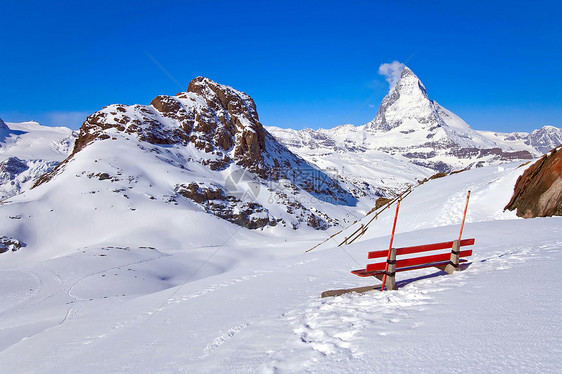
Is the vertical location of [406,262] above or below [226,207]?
above

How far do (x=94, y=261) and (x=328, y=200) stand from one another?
88.9 m

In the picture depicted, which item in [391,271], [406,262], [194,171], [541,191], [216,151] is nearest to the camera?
[391,271]

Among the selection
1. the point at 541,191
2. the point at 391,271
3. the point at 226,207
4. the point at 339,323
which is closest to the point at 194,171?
the point at 226,207

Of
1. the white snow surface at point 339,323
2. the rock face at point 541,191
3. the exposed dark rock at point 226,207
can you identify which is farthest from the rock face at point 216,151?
the rock face at point 541,191

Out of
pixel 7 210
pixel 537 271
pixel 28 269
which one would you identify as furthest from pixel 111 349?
pixel 7 210

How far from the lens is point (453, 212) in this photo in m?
21.6

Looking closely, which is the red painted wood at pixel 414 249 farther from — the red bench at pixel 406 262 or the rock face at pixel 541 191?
the rock face at pixel 541 191

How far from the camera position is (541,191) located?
1781 centimetres

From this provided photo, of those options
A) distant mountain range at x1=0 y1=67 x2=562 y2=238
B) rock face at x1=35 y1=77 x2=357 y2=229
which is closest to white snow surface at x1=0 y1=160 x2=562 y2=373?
distant mountain range at x1=0 y1=67 x2=562 y2=238

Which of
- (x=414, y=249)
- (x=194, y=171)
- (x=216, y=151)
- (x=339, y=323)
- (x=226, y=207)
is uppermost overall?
(x=216, y=151)

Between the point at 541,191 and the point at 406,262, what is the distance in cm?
1520

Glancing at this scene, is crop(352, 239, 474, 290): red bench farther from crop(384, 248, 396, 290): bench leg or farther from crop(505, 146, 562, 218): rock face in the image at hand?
crop(505, 146, 562, 218): rock face

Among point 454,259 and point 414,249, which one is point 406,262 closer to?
point 414,249

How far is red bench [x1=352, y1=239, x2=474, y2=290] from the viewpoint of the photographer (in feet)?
24.9
